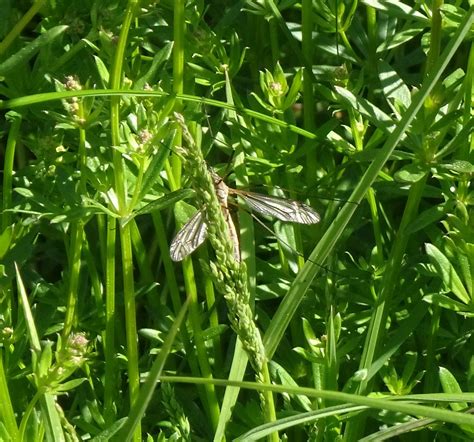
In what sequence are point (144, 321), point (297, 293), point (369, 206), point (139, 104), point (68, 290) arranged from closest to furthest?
point (297, 293)
point (139, 104)
point (68, 290)
point (369, 206)
point (144, 321)

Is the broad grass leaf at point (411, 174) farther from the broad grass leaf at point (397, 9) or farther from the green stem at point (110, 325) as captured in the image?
the green stem at point (110, 325)

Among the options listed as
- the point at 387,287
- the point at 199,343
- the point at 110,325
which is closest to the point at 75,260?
the point at 110,325

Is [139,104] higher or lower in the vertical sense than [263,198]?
higher

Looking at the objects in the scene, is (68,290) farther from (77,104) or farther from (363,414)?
(363,414)

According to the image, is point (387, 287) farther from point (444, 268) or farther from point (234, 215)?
point (234, 215)

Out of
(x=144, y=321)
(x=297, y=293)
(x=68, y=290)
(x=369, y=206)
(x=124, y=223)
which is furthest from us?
(x=144, y=321)

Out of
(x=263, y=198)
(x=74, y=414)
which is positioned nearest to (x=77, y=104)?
(x=263, y=198)

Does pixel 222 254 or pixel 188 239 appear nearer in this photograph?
pixel 222 254
